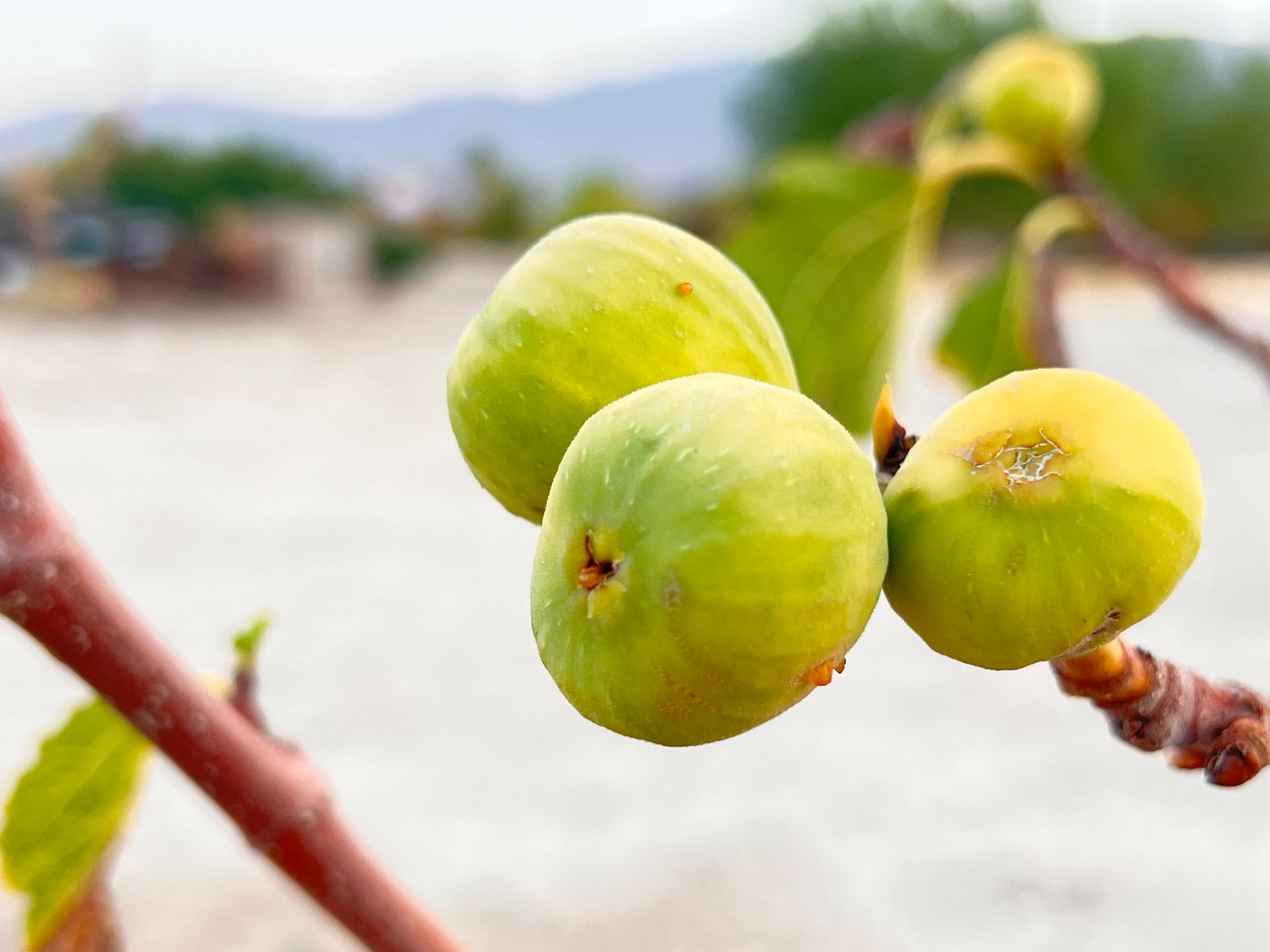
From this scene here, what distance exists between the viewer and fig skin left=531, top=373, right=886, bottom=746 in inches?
12.0

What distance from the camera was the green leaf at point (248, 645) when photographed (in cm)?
62

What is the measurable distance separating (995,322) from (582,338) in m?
0.95

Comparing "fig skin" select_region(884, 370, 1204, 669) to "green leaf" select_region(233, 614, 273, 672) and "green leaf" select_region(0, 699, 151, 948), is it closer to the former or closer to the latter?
"green leaf" select_region(233, 614, 273, 672)

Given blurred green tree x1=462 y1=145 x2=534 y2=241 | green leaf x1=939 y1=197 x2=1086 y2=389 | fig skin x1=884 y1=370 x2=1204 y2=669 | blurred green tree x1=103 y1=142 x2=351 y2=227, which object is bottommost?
blurred green tree x1=462 y1=145 x2=534 y2=241

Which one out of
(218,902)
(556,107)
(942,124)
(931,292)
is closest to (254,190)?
(931,292)

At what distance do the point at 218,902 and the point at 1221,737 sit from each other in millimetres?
3065

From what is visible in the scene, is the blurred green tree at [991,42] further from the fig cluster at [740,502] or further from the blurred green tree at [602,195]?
the fig cluster at [740,502]

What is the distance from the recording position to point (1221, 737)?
422 millimetres

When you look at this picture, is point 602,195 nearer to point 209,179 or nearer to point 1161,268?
point 209,179

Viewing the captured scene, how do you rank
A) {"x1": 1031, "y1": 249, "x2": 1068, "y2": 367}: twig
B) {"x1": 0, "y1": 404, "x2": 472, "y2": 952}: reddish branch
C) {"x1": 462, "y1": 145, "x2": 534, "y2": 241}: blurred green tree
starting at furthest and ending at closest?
{"x1": 462, "y1": 145, "x2": 534, "y2": 241}: blurred green tree, {"x1": 1031, "y1": 249, "x2": 1068, "y2": 367}: twig, {"x1": 0, "y1": 404, "x2": 472, "y2": 952}: reddish branch

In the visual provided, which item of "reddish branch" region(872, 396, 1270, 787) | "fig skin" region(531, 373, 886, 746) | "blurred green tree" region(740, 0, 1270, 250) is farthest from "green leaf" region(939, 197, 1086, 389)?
"blurred green tree" region(740, 0, 1270, 250)

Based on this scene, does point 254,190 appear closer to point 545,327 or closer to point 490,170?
point 490,170

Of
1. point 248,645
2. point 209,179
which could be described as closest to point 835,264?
point 248,645

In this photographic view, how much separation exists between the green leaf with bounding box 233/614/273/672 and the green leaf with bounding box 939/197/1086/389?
2.47 feet
